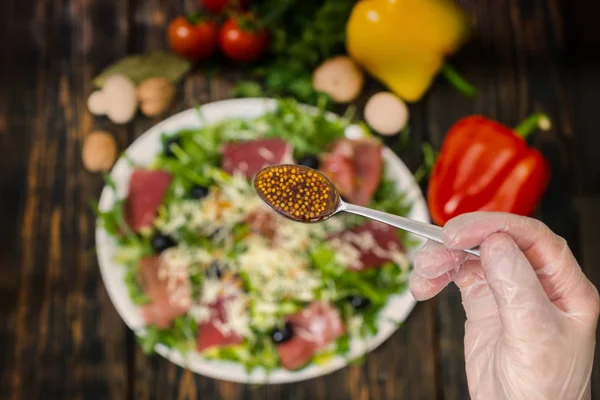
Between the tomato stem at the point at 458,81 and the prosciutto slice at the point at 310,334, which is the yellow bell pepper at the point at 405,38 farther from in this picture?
the prosciutto slice at the point at 310,334

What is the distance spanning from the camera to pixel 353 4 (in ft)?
5.38

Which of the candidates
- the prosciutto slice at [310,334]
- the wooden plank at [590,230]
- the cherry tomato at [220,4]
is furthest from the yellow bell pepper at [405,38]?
the prosciutto slice at [310,334]

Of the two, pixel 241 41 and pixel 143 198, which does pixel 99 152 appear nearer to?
pixel 143 198

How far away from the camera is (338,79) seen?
161cm

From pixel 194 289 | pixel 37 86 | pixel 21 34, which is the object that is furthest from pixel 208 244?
pixel 21 34

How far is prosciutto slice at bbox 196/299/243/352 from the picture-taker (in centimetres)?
147

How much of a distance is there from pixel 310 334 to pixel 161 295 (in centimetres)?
36

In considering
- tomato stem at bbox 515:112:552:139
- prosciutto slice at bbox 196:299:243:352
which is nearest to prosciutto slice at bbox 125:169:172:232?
prosciutto slice at bbox 196:299:243:352

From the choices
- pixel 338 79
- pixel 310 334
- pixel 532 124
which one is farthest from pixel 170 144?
pixel 532 124

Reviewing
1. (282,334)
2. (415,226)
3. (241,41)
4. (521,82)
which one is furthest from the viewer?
(521,82)

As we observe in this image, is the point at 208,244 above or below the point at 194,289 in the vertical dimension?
above

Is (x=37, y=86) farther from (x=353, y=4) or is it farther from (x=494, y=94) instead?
(x=494, y=94)

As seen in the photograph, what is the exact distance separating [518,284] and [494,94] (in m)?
0.92

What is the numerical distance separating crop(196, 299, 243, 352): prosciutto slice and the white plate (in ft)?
0.13
